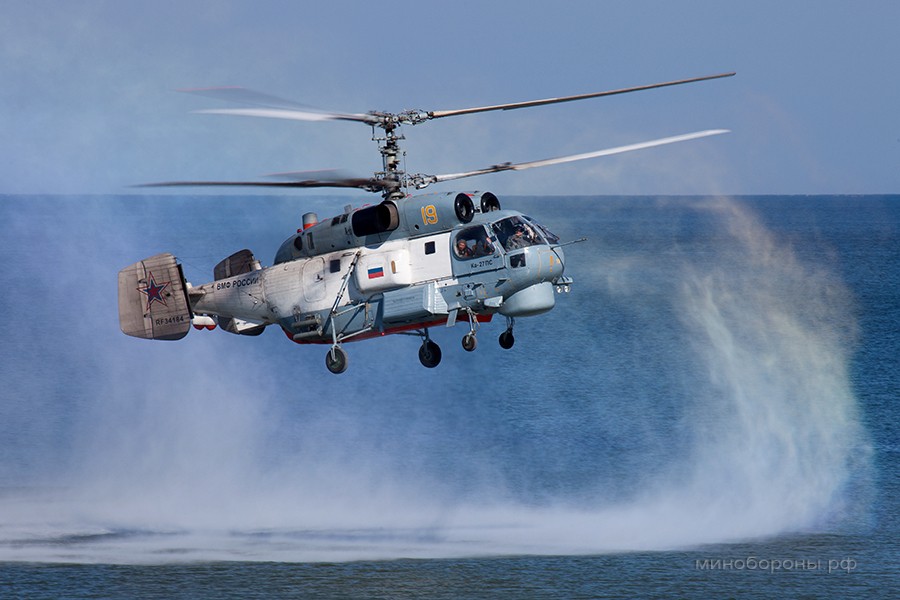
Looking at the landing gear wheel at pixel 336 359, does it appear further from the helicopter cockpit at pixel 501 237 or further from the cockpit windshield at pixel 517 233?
the cockpit windshield at pixel 517 233

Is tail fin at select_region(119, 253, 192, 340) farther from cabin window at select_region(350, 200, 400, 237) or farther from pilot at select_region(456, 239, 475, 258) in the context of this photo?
pilot at select_region(456, 239, 475, 258)

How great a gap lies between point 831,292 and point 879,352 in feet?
126

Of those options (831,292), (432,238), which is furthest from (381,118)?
(831,292)

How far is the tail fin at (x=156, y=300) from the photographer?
41062 millimetres

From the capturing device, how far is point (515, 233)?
37.5m

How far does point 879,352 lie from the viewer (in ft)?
380

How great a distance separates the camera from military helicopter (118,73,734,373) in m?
37.2

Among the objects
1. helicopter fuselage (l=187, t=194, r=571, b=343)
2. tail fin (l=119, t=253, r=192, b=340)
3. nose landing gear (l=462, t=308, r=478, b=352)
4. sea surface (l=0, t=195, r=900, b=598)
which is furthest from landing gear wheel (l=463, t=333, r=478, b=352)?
sea surface (l=0, t=195, r=900, b=598)

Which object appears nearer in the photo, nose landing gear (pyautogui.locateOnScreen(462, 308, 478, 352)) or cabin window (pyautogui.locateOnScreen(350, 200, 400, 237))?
nose landing gear (pyautogui.locateOnScreen(462, 308, 478, 352))

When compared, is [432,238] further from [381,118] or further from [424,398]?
[424,398]

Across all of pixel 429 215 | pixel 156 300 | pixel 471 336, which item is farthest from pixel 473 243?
pixel 156 300

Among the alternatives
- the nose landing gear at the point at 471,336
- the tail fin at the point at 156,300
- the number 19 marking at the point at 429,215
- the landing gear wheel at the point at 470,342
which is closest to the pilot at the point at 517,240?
the nose landing gear at the point at 471,336

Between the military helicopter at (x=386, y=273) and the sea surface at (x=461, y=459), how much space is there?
36521 millimetres

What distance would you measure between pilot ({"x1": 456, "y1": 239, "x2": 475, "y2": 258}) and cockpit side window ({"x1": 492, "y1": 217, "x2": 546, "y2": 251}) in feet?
2.97
